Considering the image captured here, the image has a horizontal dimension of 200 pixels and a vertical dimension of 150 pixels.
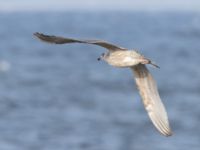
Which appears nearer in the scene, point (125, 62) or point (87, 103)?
point (125, 62)

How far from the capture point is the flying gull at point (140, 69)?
7.77m

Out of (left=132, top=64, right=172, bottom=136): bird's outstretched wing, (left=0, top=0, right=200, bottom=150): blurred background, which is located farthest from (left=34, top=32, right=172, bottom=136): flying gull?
(left=0, top=0, right=200, bottom=150): blurred background

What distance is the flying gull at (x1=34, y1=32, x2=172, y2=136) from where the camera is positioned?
7766mm

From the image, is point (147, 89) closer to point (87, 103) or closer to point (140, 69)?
point (140, 69)

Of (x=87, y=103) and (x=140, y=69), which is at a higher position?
(x=87, y=103)

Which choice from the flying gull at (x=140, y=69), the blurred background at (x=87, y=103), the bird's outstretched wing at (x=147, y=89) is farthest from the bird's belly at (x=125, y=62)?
the blurred background at (x=87, y=103)

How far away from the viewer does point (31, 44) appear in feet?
163

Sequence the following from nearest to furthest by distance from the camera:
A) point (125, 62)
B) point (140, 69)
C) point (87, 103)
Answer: point (125, 62), point (140, 69), point (87, 103)

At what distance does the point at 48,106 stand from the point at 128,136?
4.40 m

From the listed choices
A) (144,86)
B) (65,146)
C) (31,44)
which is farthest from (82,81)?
(144,86)

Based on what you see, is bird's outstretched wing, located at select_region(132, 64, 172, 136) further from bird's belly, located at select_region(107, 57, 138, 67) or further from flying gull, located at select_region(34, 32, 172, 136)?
bird's belly, located at select_region(107, 57, 138, 67)

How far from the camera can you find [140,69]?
340 inches

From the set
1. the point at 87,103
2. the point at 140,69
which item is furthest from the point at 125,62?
the point at 87,103

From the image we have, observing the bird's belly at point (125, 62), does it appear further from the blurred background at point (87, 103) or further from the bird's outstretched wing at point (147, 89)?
the blurred background at point (87, 103)
